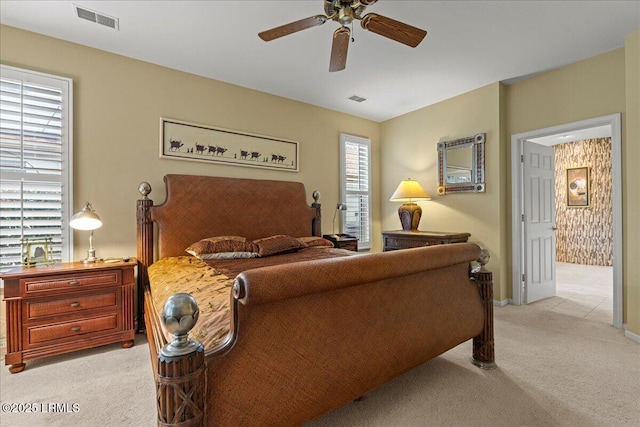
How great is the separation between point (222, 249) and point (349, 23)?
216cm

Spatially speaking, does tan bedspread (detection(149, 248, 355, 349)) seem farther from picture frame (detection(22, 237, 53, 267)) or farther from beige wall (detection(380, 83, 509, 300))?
beige wall (detection(380, 83, 509, 300))

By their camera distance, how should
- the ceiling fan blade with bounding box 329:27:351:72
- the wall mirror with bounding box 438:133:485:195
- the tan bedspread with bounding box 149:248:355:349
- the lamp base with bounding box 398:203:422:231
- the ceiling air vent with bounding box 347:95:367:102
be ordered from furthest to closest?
the lamp base with bounding box 398:203:422:231
the ceiling air vent with bounding box 347:95:367:102
the wall mirror with bounding box 438:133:485:195
the ceiling fan blade with bounding box 329:27:351:72
the tan bedspread with bounding box 149:248:355:349

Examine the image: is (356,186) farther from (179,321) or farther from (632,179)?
(179,321)

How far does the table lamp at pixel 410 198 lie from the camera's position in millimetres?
4094

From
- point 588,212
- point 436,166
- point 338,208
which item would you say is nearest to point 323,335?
point 338,208

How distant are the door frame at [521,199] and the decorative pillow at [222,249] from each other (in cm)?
315

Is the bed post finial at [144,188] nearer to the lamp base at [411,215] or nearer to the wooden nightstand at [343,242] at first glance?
the wooden nightstand at [343,242]

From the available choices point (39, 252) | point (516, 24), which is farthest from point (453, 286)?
point (39, 252)

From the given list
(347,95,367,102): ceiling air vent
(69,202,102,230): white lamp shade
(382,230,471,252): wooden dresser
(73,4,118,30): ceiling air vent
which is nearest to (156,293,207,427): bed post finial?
(69,202,102,230): white lamp shade

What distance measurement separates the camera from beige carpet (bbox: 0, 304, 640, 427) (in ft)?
5.26

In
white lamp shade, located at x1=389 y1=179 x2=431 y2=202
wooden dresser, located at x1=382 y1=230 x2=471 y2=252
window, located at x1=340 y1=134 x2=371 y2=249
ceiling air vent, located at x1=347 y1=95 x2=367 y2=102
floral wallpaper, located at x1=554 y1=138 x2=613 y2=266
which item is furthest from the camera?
floral wallpaper, located at x1=554 y1=138 x2=613 y2=266

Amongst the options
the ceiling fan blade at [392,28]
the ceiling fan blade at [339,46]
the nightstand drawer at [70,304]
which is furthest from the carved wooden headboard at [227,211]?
the ceiling fan blade at [392,28]

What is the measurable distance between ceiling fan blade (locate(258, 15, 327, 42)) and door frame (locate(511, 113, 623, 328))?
2.98 metres

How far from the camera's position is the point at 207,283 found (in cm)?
184
